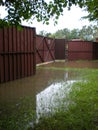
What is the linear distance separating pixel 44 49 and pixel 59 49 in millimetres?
4988

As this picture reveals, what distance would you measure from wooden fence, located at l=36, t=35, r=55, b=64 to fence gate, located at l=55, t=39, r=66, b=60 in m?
1.62

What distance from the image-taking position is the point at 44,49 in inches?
744

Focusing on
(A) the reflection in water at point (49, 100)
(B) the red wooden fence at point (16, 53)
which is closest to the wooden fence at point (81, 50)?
(B) the red wooden fence at point (16, 53)

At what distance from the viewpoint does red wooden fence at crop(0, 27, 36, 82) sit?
29.2 feet

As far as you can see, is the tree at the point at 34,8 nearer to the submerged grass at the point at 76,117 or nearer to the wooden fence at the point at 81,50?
the submerged grass at the point at 76,117

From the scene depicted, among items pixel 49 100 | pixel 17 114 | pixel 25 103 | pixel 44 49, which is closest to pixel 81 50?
pixel 44 49

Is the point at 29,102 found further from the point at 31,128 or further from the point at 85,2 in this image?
the point at 85,2

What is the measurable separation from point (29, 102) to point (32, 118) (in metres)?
1.33

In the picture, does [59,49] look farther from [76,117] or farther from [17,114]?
[76,117]

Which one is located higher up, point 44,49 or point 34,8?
point 34,8

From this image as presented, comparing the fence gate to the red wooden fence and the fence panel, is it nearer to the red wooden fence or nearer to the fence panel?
the fence panel

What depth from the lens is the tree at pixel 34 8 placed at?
148 inches

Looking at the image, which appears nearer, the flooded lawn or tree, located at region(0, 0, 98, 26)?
tree, located at region(0, 0, 98, 26)

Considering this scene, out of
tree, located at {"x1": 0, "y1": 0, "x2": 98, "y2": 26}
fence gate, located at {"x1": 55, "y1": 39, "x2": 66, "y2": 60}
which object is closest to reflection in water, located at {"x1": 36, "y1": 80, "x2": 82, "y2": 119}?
tree, located at {"x1": 0, "y1": 0, "x2": 98, "y2": 26}
